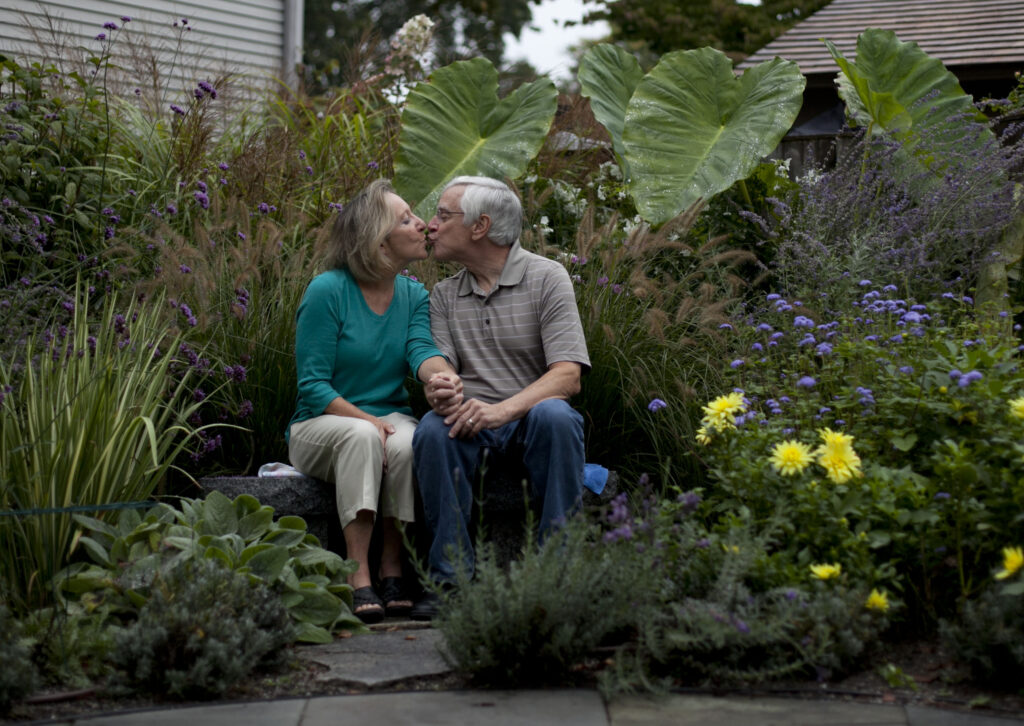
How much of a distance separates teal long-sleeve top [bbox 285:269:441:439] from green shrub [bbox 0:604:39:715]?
4.41ft

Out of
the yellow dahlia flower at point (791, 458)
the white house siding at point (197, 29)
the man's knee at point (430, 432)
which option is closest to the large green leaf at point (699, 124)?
the man's knee at point (430, 432)

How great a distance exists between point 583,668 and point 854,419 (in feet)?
3.81

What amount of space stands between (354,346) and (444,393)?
0.47 meters

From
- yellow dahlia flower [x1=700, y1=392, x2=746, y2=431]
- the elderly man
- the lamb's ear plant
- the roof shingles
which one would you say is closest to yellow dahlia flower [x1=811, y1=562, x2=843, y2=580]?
yellow dahlia flower [x1=700, y1=392, x2=746, y2=431]

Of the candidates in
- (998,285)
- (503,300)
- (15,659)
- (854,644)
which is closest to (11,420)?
(15,659)

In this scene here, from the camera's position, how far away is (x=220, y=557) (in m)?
3.16

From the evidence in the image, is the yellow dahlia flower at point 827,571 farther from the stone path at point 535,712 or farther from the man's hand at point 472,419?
the man's hand at point 472,419

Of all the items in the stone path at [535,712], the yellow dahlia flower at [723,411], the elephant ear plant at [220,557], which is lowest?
the stone path at [535,712]

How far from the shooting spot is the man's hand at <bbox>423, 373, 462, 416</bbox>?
12.2 ft

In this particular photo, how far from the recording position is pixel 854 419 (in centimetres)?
345

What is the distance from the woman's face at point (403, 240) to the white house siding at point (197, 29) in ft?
16.0

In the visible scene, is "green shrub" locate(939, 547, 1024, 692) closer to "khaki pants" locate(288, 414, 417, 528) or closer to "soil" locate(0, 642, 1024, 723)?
"soil" locate(0, 642, 1024, 723)

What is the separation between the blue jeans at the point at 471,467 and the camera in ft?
11.9

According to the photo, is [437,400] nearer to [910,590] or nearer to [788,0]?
[910,590]
